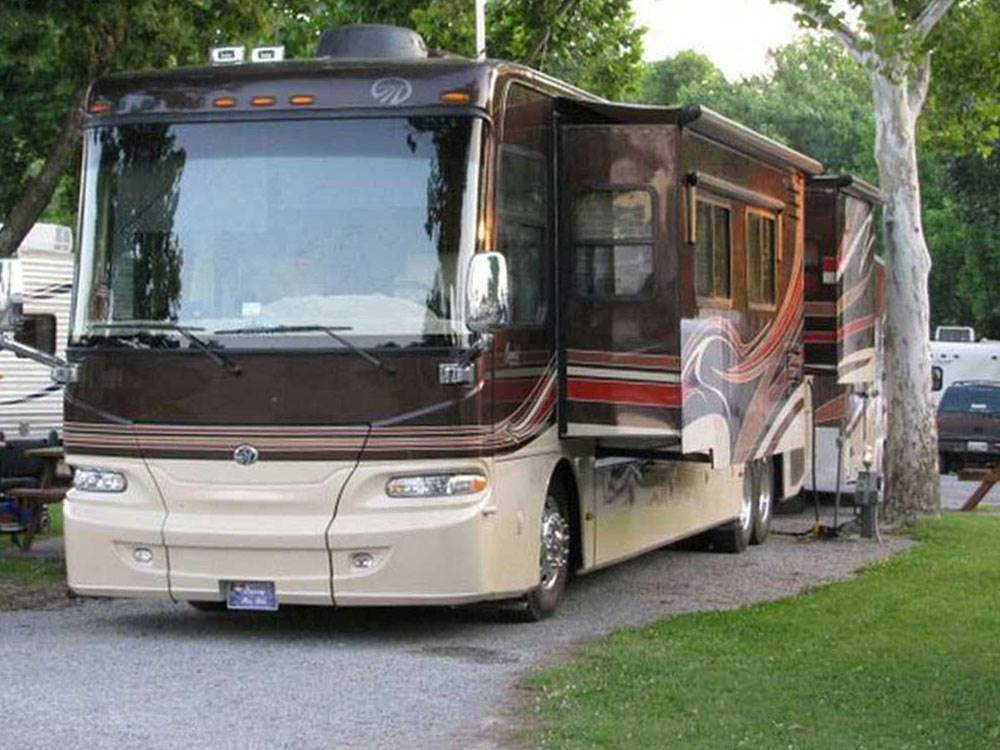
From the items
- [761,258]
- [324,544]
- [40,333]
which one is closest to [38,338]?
[40,333]

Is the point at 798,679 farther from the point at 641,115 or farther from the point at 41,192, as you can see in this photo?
the point at 41,192

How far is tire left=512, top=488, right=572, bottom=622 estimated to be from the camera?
40.8 ft

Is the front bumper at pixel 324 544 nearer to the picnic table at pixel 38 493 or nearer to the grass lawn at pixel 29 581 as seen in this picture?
the grass lawn at pixel 29 581

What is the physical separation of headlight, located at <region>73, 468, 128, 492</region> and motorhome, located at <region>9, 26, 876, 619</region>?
0.02 m

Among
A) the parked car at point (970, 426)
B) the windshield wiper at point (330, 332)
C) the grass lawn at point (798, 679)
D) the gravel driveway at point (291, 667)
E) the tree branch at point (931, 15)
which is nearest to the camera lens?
the grass lawn at point (798, 679)

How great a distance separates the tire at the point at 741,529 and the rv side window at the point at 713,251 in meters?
3.31

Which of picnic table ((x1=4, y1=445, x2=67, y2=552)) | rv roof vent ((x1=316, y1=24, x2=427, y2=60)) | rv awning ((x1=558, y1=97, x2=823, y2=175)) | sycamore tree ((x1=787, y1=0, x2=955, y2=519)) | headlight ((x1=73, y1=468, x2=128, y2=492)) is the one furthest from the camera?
sycamore tree ((x1=787, y1=0, x2=955, y2=519))

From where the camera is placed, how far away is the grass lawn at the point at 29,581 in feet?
45.5

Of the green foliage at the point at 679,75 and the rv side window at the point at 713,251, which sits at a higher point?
the green foliage at the point at 679,75

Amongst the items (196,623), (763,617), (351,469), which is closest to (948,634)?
(763,617)

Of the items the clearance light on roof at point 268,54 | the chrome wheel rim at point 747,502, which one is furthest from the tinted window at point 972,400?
the clearance light on roof at point 268,54

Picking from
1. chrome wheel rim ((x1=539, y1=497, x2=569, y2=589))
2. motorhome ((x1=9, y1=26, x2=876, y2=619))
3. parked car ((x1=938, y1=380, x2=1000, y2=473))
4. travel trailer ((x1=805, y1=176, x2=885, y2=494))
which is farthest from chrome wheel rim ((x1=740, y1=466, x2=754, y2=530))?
parked car ((x1=938, y1=380, x2=1000, y2=473))

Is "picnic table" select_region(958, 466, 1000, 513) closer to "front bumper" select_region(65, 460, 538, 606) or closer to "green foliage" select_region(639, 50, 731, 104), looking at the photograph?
"front bumper" select_region(65, 460, 538, 606)

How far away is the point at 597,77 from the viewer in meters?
21.5
